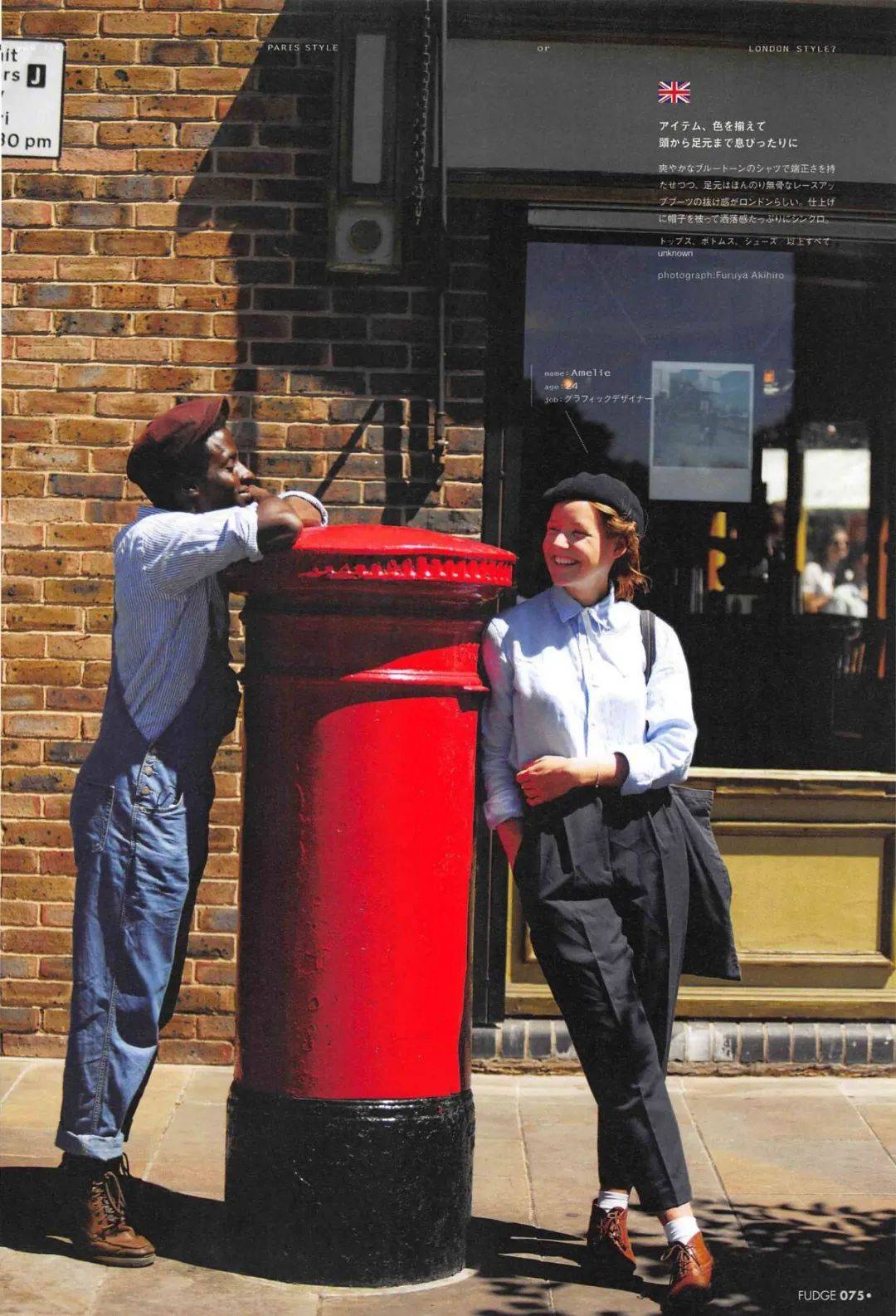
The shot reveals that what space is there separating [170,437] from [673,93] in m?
2.50

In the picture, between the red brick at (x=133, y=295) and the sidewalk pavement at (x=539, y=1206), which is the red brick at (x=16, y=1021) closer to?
the sidewalk pavement at (x=539, y=1206)

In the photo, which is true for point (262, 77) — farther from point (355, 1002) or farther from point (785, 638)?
point (355, 1002)

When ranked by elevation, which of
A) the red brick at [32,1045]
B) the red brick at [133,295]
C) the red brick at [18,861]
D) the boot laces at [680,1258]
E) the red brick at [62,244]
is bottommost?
the red brick at [32,1045]

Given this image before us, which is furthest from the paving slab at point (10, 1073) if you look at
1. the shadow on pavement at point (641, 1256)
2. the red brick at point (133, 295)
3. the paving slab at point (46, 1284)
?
the red brick at point (133, 295)

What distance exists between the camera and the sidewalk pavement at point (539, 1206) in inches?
144

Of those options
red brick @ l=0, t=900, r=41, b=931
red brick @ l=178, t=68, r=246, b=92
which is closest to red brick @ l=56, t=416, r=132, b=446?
red brick @ l=178, t=68, r=246, b=92

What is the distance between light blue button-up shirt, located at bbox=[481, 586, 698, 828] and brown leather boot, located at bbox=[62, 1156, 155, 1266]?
1241mm

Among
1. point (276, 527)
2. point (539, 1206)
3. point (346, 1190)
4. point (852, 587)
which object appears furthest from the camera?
point (852, 587)

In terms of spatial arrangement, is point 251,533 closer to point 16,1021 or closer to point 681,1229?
point 681,1229

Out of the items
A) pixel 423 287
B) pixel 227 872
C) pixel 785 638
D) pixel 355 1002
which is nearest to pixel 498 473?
pixel 423 287

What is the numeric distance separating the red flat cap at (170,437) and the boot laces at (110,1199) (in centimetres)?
164

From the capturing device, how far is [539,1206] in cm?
433

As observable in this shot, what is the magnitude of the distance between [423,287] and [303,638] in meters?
2.21

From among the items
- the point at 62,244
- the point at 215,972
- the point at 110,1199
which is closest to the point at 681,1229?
the point at 110,1199
